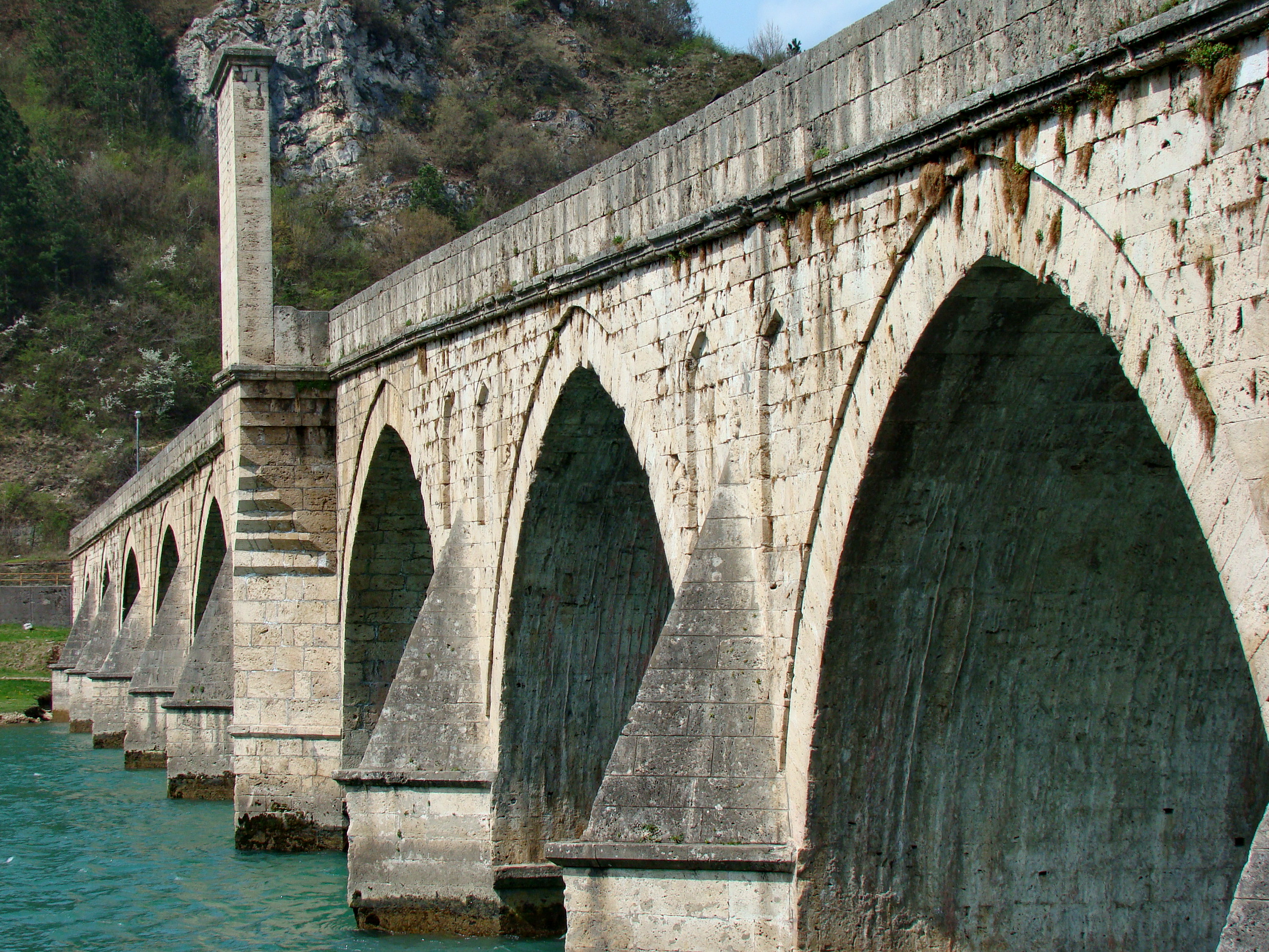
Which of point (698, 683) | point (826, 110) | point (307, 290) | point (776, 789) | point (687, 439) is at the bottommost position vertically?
point (776, 789)

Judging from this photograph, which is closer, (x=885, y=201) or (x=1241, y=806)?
(x=885, y=201)

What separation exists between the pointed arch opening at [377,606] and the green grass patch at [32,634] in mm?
27820

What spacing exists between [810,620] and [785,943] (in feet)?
4.45

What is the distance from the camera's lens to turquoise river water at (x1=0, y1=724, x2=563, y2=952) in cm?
1176

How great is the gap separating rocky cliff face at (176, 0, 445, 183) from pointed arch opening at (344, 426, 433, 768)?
4139 cm

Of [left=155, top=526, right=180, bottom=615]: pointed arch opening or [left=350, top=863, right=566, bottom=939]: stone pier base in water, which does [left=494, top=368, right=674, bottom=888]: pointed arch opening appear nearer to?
[left=350, top=863, right=566, bottom=939]: stone pier base in water

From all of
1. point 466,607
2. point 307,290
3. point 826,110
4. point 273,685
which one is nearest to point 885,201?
point 826,110

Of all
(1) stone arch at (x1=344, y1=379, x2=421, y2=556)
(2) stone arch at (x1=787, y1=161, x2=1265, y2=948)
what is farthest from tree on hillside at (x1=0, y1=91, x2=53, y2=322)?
(2) stone arch at (x1=787, y1=161, x2=1265, y2=948)

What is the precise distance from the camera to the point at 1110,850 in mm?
7723

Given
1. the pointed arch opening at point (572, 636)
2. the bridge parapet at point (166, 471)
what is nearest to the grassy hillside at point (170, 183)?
the bridge parapet at point (166, 471)

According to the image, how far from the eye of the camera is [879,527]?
691cm

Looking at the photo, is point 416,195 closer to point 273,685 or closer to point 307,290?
point 307,290

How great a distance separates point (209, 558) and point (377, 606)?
30.9 feet

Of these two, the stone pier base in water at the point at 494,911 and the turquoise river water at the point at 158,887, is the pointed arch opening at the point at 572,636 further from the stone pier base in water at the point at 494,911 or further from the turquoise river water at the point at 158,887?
the turquoise river water at the point at 158,887
